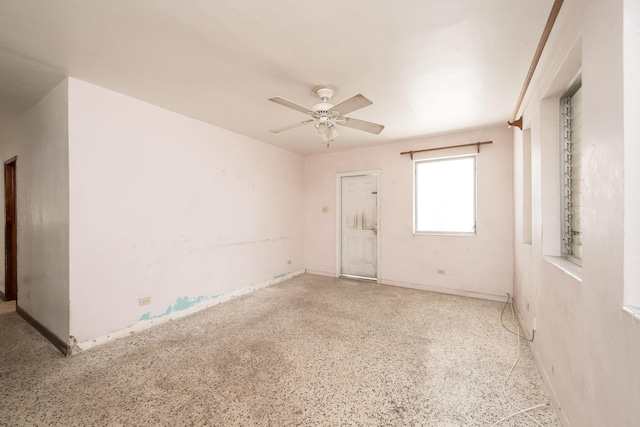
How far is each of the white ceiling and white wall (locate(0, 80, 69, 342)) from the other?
10.2 inches

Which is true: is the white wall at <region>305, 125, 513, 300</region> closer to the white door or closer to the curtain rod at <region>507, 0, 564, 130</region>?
the white door

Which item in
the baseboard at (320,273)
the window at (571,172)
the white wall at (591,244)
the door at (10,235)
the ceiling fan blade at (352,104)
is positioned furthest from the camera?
the baseboard at (320,273)

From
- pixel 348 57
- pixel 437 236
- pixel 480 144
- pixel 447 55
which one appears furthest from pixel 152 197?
pixel 480 144

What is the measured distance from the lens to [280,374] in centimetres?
203

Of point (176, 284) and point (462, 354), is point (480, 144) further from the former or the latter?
point (176, 284)

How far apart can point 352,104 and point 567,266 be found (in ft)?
6.05

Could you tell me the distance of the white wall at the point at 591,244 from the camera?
98cm

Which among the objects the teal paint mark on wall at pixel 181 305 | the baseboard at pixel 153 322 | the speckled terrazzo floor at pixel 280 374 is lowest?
the speckled terrazzo floor at pixel 280 374

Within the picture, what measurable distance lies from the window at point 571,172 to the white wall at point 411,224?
6.56 feet

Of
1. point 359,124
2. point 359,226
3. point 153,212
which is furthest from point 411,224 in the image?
point 153,212

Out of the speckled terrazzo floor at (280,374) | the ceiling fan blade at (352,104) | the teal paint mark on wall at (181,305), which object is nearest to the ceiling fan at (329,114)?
the ceiling fan blade at (352,104)

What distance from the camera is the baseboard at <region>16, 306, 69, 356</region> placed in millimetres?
2354

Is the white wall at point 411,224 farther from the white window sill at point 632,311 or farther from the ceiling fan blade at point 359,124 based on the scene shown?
the white window sill at point 632,311

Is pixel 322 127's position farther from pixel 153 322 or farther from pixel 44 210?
pixel 44 210
